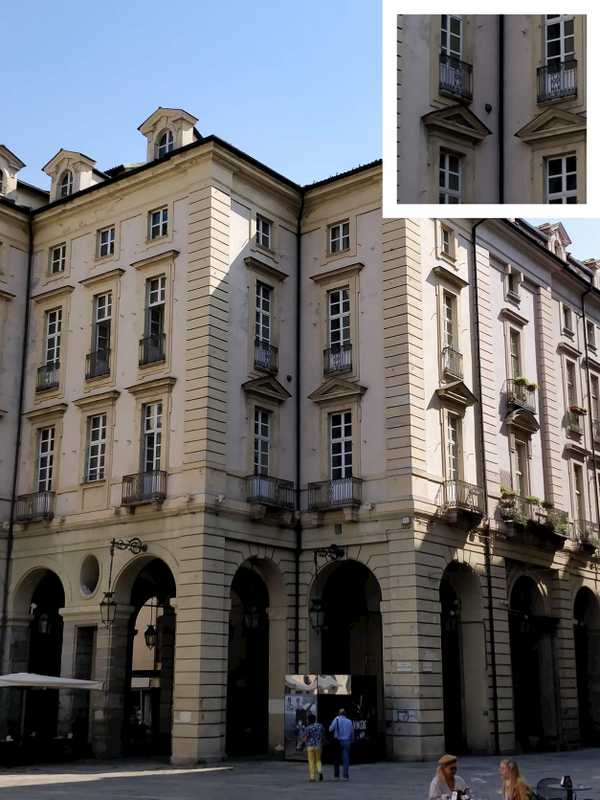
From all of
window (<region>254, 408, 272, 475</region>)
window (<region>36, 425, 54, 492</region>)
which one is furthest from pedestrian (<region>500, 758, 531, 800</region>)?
window (<region>36, 425, 54, 492</region>)

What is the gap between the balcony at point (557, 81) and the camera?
15766 millimetres

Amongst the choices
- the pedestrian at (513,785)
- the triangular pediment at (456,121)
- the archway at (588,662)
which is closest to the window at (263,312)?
the archway at (588,662)

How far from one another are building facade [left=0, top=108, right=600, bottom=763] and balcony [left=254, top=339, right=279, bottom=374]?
0.37 feet

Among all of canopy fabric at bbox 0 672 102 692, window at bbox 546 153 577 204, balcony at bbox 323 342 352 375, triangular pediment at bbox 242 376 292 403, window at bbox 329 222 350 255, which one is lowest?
canopy fabric at bbox 0 672 102 692

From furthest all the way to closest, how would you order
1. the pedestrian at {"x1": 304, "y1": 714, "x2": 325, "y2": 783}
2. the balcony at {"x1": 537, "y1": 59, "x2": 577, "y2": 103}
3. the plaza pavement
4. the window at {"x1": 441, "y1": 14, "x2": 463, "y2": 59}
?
the pedestrian at {"x1": 304, "y1": 714, "x2": 325, "y2": 783}
the plaza pavement
the balcony at {"x1": 537, "y1": 59, "x2": 577, "y2": 103}
the window at {"x1": 441, "y1": 14, "x2": 463, "y2": 59}

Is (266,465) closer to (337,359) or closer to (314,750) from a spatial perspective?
(337,359)

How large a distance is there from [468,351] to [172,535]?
13398mm

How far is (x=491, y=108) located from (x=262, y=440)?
2057 cm

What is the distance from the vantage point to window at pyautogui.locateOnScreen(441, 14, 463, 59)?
1550 centimetres

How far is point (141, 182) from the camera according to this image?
38.9 m

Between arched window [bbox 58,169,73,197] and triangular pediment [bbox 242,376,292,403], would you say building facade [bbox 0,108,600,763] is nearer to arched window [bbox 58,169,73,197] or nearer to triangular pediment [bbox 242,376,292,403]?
triangular pediment [bbox 242,376,292,403]

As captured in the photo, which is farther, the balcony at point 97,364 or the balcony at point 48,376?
the balcony at point 48,376

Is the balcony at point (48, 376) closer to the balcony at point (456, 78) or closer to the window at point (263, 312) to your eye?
the window at point (263, 312)

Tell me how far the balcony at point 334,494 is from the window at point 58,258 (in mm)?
13416
